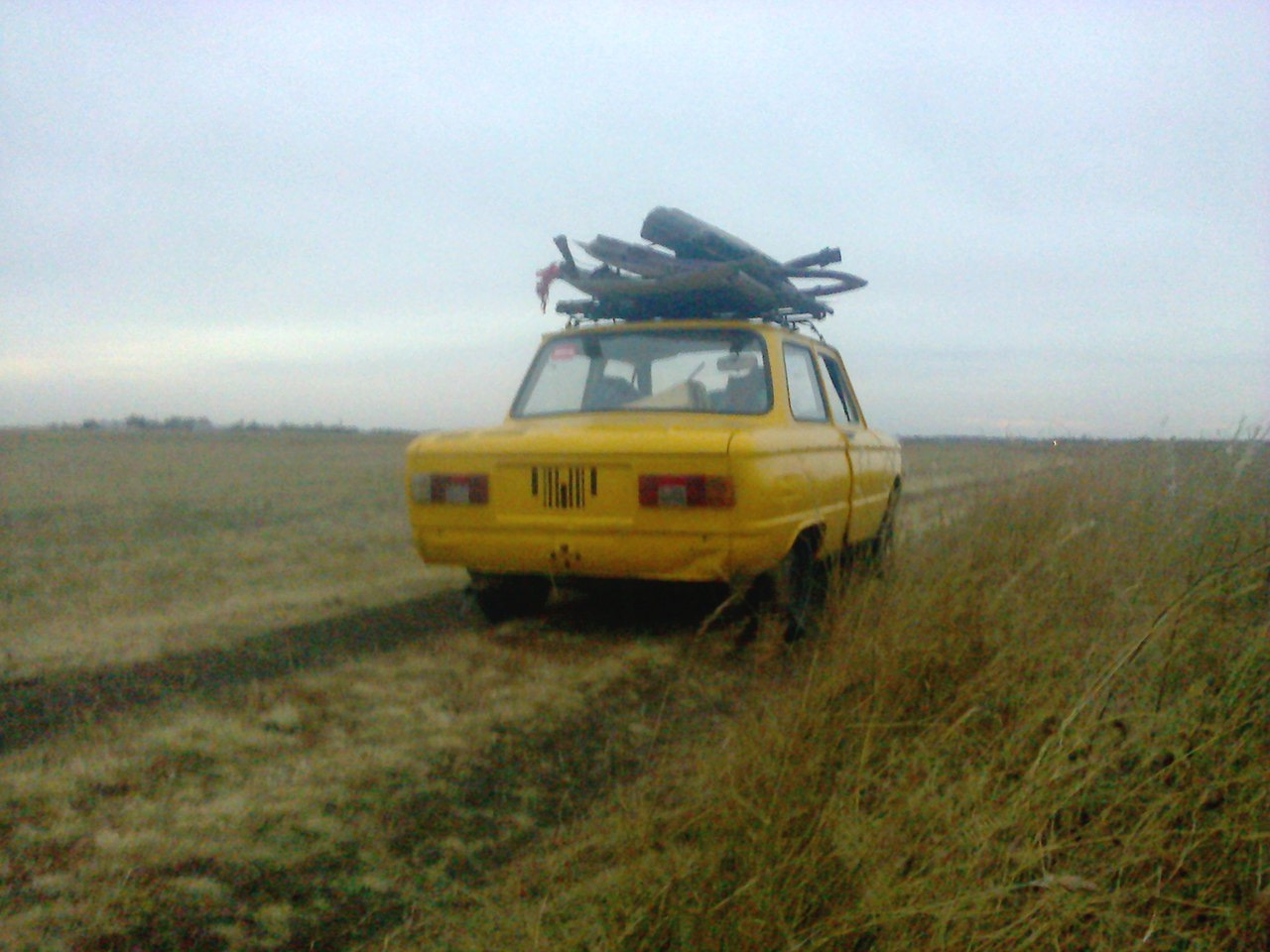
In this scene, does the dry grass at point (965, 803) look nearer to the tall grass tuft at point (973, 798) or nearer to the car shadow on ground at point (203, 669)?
the tall grass tuft at point (973, 798)

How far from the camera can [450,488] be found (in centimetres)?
478

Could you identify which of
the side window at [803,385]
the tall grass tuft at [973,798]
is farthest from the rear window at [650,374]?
the tall grass tuft at [973,798]

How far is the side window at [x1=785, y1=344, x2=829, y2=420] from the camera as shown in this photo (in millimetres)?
5434

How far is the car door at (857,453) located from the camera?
5853 millimetres

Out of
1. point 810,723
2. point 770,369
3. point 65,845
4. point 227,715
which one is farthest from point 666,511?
point 65,845

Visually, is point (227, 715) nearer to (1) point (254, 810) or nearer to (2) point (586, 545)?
(1) point (254, 810)

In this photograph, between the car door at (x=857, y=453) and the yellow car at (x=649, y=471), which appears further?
the car door at (x=857, y=453)

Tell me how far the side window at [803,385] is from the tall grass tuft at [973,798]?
6.02 ft

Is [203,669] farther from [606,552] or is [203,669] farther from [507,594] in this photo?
[606,552]

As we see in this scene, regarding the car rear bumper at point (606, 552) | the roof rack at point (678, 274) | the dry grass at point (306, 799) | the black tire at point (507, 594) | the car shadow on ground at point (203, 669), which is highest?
the roof rack at point (678, 274)

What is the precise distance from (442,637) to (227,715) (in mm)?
1485

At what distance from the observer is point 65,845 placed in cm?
252

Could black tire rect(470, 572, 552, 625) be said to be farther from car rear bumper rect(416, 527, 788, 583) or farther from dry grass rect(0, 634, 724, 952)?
dry grass rect(0, 634, 724, 952)

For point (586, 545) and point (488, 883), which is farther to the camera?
point (586, 545)
